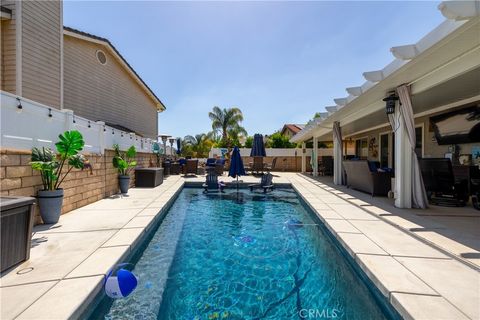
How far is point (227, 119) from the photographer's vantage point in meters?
26.4

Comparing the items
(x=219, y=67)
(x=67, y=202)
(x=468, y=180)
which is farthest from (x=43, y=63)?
(x=468, y=180)

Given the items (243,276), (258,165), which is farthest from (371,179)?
(258,165)

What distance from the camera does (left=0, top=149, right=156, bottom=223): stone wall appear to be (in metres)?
3.38

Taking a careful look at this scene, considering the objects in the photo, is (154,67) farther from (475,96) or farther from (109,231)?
(475,96)

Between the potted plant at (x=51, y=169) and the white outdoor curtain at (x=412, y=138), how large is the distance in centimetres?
658

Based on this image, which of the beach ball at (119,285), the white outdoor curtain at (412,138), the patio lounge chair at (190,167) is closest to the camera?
the beach ball at (119,285)

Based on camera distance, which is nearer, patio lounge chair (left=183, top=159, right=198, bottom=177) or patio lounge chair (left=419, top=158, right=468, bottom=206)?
patio lounge chair (left=419, top=158, right=468, bottom=206)

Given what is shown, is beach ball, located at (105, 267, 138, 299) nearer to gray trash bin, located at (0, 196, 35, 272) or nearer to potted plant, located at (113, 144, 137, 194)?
gray trash bin, located at (0, 196, 35, 272)

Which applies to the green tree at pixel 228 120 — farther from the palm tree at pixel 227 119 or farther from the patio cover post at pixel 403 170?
the patio cover post at pixel 403 170

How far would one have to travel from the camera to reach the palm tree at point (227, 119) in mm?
26328

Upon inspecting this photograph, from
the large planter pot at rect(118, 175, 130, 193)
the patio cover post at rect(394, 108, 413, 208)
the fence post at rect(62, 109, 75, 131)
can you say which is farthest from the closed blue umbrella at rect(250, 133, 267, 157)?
the fence post at rect(62, 109, 75, 131)

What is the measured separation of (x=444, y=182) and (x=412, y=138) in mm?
1608

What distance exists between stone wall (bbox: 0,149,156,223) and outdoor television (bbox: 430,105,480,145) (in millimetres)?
10423

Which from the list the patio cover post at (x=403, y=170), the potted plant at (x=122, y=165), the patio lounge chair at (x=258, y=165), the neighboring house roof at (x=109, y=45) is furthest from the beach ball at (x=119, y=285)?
the patio lounge chair at (x=258, y=165)
